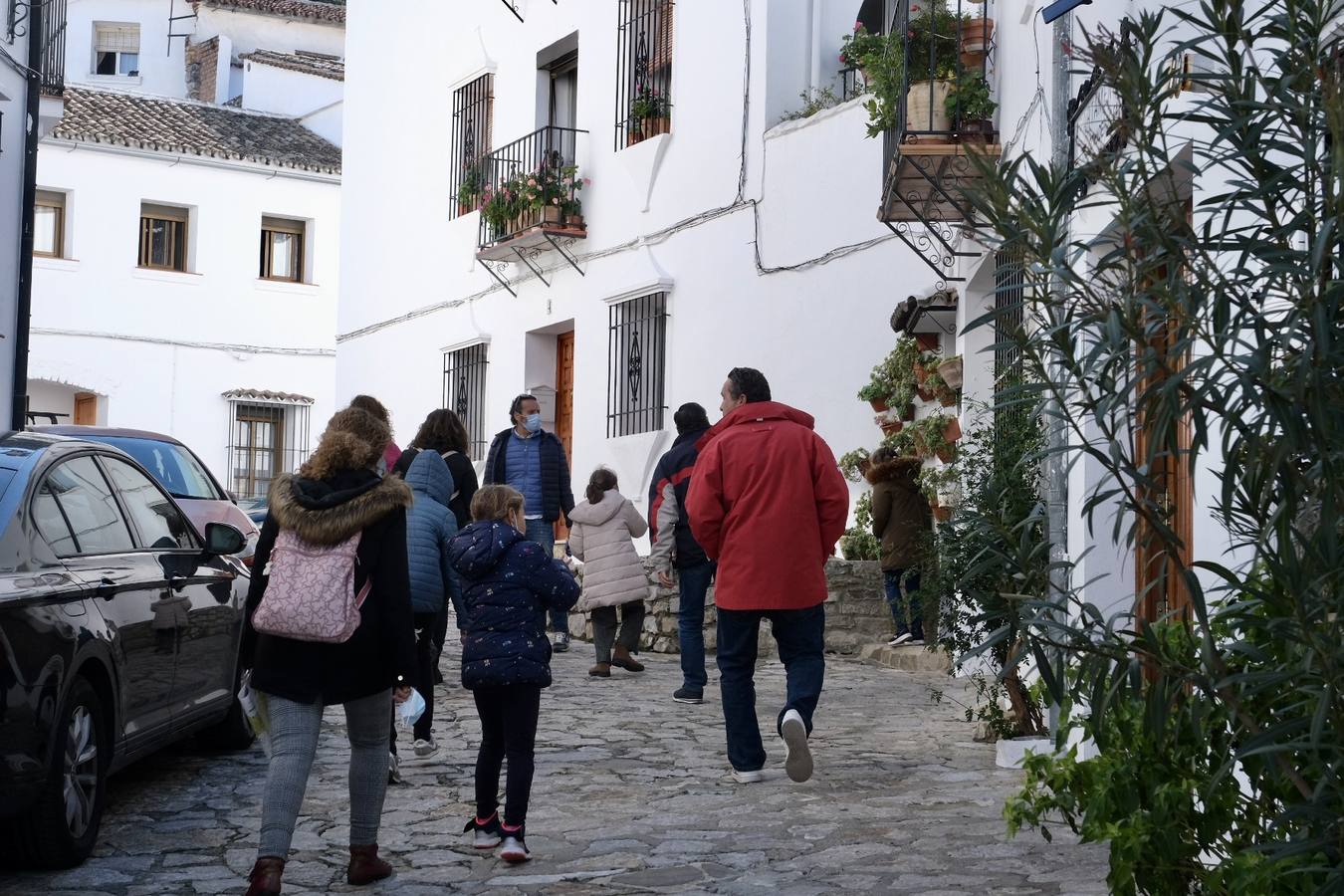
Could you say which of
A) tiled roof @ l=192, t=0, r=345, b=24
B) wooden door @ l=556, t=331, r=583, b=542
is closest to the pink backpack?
wooden door @ l=556, t=331, r=583, b=542

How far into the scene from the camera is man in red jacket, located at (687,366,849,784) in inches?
303

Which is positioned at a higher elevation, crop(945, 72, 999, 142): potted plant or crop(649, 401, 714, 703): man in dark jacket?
crop(945, 72, 999, 142): potted plant

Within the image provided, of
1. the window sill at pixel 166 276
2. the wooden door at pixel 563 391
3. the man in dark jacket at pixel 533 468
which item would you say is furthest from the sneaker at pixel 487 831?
the window sill at pixel 166 276

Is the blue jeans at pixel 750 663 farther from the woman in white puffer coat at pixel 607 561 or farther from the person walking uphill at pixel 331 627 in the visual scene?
the woman in white puffer coat at pixel 607 561

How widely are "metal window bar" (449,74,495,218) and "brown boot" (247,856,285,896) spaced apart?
15258 millimetres

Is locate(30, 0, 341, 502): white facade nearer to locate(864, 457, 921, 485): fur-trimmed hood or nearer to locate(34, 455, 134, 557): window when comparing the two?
locate(864, 457, 921, 485): fur-trimmed hood

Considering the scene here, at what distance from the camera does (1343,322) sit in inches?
128

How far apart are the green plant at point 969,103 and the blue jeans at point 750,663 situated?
14.6 feet

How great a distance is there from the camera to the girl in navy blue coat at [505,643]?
20.1 feet

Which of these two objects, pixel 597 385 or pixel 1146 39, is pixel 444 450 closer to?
pixel 1146 39

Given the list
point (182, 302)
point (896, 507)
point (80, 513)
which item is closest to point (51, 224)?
point (182, 302)

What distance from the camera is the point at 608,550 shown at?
12047mm

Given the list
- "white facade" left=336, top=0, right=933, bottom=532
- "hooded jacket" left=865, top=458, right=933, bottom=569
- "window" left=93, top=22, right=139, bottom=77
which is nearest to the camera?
"hooded jacket" left=865, top=458, right=933, bottom=569

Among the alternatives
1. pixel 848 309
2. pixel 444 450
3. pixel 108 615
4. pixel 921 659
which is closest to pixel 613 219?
pixel 848 309
